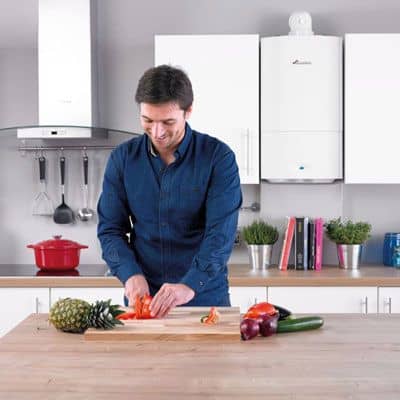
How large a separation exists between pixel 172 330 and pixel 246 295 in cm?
182

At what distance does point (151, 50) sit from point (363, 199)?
158 cm

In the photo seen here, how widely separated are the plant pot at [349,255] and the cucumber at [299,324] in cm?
203

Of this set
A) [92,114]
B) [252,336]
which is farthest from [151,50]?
[252,336]

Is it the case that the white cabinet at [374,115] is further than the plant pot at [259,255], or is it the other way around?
the plant pot at [259,255]

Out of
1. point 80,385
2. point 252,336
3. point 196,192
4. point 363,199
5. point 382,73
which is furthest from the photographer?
point 363,199

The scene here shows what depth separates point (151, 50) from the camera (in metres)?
4.68

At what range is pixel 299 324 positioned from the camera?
2.30 m

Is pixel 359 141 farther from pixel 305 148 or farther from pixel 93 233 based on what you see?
pixel 93 233

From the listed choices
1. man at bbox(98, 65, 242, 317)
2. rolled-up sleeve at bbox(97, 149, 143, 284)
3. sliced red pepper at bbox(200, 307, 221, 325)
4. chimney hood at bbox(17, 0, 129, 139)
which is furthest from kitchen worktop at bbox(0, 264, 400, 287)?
sliced red pepper at bbox(200, 307, 221, 325)

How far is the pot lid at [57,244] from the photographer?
424 cm

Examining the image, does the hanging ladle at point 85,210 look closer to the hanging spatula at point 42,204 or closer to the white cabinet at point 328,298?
the hanging spatula at point 42,204

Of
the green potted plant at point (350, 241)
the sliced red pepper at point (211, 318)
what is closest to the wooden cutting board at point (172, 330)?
the sliced red pepper at point (211, 318)

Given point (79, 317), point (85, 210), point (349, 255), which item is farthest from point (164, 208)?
point (85, 210)

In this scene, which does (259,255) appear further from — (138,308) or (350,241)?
(138,308)
